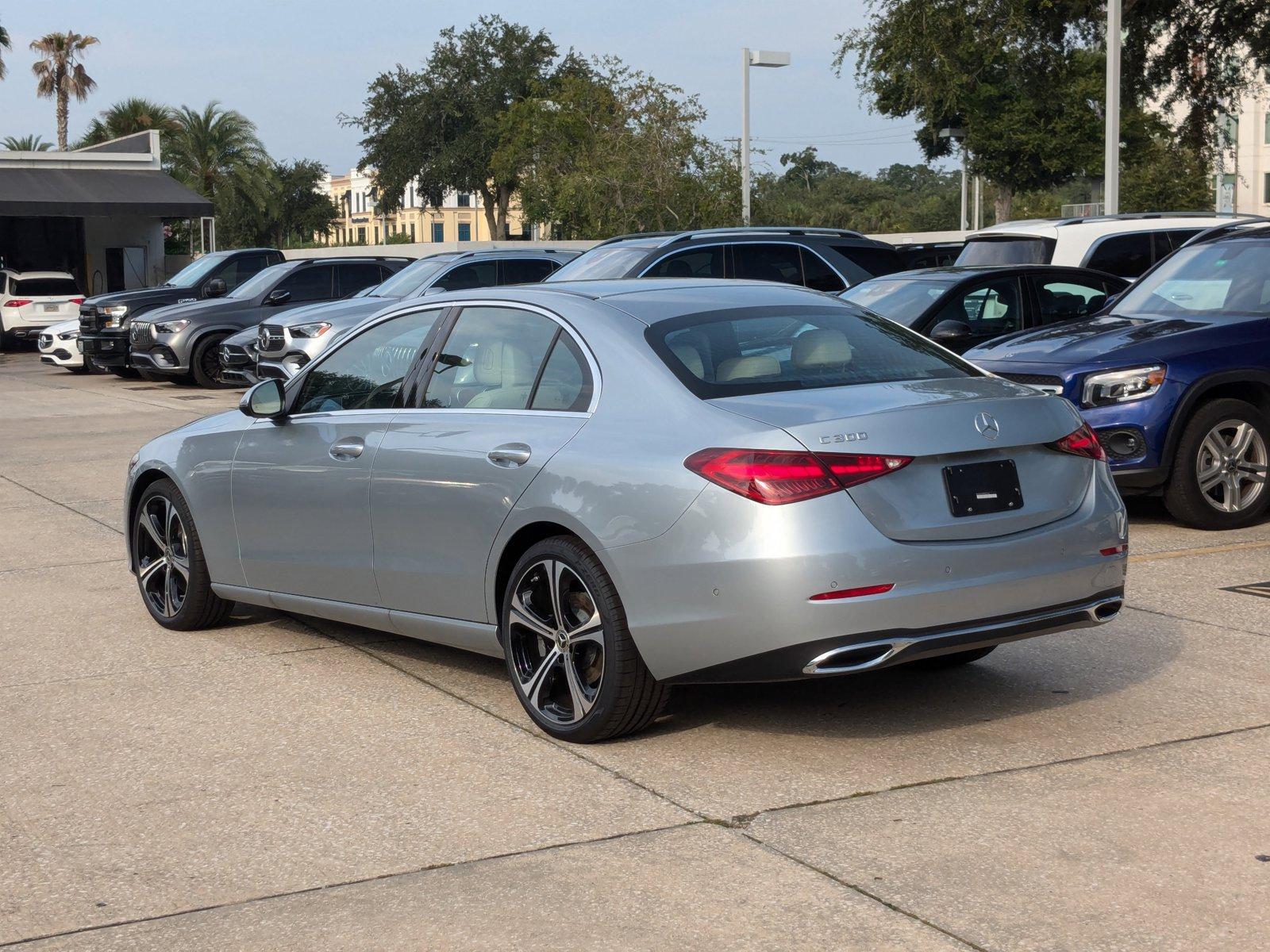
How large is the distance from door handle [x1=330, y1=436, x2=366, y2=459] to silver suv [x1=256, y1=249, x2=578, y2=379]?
38.4 feet

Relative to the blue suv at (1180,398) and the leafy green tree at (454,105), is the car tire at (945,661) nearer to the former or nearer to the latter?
the blue suv at (1180,398)

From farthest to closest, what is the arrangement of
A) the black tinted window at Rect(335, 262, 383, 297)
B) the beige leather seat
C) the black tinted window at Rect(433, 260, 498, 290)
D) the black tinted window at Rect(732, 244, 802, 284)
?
the black tinted window at Rect(335, 262, 383, 297), the black tinted window at Rect(433, 260, 498, 290), the black tinted window at Rect(732, 244, 802, 284), the beige leather seat

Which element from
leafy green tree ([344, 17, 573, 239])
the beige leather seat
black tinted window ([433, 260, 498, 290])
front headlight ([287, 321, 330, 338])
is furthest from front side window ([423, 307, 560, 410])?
leafy green tree ([344, 17, 573, 239])

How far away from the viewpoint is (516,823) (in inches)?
185

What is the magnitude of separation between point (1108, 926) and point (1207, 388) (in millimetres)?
6417

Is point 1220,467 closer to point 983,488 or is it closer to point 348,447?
point 983,488

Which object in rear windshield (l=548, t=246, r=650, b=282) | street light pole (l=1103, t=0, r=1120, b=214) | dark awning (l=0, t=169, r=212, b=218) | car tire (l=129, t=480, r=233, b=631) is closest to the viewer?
car tire (l=129, t=480, r=233, b=631)

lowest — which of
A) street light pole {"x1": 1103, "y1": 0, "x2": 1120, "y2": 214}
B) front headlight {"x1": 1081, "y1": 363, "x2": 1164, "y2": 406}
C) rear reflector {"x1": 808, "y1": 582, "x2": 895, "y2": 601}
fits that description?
rear reflector {"x1": 808, "y1": 582, "x2": 895, "y2": 601}

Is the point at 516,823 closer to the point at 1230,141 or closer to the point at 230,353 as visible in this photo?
the point at 230,353

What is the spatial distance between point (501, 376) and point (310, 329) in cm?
1335

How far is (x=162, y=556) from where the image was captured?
306 inches

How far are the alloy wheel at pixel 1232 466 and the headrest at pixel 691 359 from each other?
16.9ft

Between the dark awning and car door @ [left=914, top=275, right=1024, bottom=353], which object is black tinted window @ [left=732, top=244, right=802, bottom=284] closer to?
car door @ [left=914, top=275, right=1024, bottom=353]

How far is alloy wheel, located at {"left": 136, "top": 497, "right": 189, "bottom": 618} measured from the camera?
7.59m
